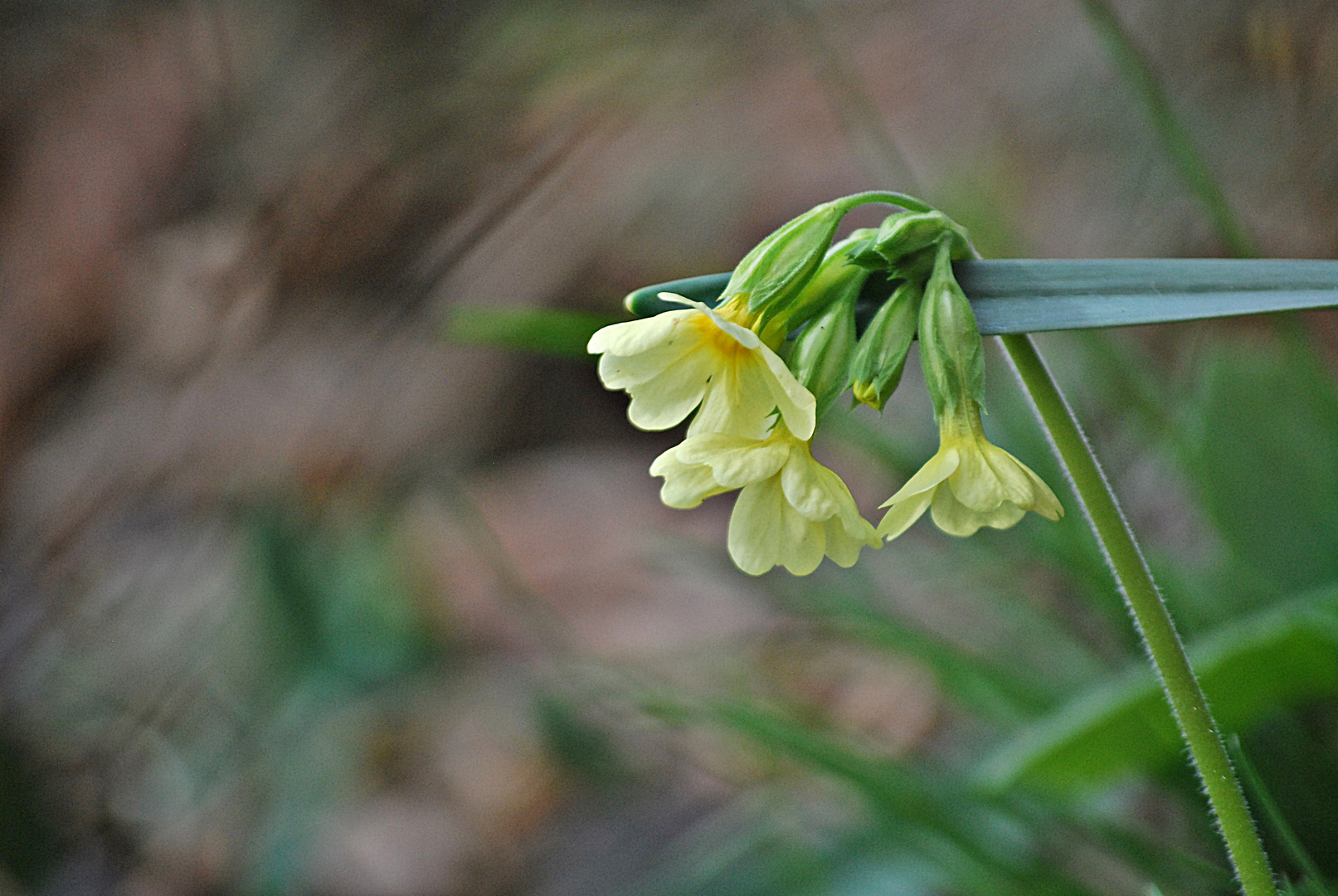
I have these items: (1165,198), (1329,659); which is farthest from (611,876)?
(1165,198)

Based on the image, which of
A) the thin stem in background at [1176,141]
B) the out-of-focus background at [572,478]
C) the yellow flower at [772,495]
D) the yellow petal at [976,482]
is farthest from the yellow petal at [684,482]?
the thin stem in background at [1176,141]

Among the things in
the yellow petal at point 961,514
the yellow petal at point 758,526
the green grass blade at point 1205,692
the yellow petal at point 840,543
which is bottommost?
the green grass blade at point 1205,692

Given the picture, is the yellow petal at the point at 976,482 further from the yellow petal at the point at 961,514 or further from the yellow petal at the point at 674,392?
the yellow petal at the point at 674,392

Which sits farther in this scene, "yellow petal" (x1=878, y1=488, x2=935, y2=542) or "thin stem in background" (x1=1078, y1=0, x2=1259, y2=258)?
"thin stem in background" (x1=1078, y1=0, x2=1259, y2=258)

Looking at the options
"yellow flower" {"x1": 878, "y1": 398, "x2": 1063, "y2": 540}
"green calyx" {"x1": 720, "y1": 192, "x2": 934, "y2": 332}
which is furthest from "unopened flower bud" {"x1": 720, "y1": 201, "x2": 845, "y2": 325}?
"yellow flower" {"x1": 878, "y1": 398, "x2": 1063, "y2": 540}

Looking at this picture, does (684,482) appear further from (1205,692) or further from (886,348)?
(1205,692)

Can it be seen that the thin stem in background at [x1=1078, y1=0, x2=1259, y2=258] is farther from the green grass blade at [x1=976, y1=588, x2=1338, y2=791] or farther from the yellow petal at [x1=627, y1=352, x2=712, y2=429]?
the yellow petal at [x1=627, y1=352, x2=712, y2=429]

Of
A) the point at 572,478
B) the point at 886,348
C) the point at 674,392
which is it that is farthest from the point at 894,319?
the point at 572,478
